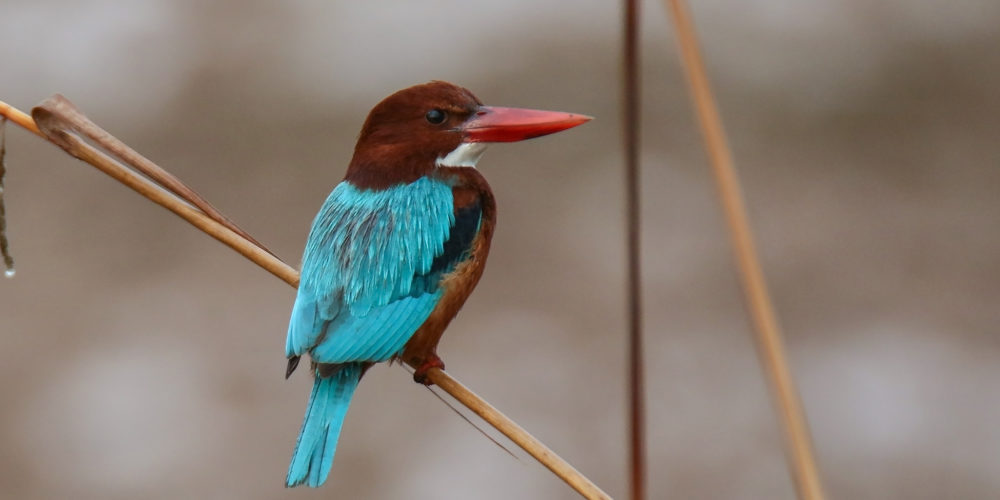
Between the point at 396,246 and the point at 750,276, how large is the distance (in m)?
1.19

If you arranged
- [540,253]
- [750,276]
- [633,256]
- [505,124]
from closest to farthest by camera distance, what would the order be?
[633,256] → [750,276] → [505,124] → [540,253]

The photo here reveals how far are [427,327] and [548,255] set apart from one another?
377cm

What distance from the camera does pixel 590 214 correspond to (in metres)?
6.82

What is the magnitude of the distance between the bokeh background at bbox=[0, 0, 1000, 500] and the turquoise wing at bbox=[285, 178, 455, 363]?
7.77ft

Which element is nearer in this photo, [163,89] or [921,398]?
[921,398]

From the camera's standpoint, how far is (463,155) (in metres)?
2.94

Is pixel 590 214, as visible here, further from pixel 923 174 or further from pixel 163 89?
pixel 163 89

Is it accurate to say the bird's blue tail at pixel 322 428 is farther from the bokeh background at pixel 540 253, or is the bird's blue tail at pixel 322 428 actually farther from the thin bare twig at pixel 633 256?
the bokeh background at pixel 540 253

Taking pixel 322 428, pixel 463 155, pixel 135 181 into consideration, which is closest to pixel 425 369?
pixel 322 428

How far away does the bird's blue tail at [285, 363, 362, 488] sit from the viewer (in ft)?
7.70

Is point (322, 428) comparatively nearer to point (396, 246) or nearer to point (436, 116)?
point (396, 246)

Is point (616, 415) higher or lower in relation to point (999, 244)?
lower

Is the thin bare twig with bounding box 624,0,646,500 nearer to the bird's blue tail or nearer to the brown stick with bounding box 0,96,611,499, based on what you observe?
the brown stick with bounding box 0,96,611,499

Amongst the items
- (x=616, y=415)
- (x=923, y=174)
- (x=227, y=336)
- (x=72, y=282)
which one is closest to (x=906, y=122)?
(x=923, y=174)
